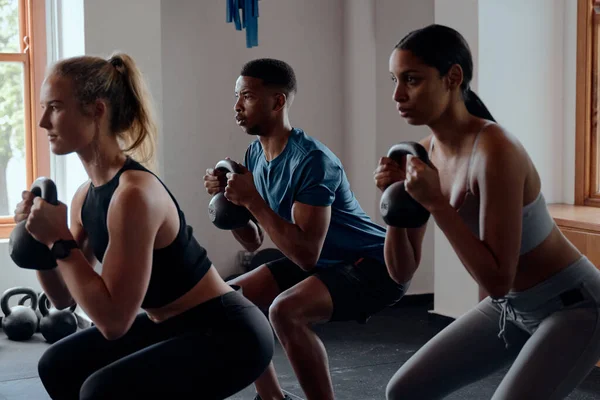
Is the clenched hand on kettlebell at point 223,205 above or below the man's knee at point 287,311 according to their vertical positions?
above

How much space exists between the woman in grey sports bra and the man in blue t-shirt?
1.86ft

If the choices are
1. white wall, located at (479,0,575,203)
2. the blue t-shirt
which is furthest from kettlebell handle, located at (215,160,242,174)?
white wall, located at (479,0,575,203)

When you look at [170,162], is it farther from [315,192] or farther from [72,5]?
[315,192]

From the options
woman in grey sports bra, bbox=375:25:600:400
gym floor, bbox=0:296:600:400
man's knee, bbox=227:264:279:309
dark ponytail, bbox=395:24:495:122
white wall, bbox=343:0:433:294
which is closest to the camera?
woman in grey sports bra, bbox=375:25:600:400

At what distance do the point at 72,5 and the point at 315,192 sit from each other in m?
2.38

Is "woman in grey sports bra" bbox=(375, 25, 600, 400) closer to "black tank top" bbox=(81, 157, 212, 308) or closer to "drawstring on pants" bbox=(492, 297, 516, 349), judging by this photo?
"drawstring on pants" bbox=(492, 297, 516, 349)

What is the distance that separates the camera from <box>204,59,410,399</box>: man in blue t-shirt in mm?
2502

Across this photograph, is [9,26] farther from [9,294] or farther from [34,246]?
[34,246]

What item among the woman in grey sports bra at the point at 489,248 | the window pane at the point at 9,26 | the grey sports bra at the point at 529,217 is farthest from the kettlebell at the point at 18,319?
the grey sports bra at the point at 529,217

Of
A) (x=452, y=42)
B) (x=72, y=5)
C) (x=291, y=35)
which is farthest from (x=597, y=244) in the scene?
(x=72, y=5)

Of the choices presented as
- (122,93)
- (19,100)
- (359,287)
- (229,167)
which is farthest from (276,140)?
(19,100)

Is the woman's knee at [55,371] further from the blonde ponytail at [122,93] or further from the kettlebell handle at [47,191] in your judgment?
the blonde ponytail at [122,93]

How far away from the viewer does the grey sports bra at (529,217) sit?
1828 millimetres

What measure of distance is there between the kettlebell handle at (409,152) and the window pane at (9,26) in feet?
10.8
